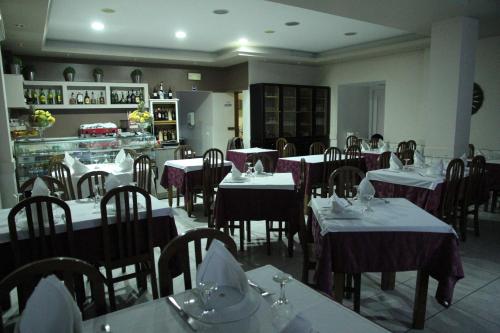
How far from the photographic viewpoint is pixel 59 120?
7047mm

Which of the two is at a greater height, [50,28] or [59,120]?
[50,28]

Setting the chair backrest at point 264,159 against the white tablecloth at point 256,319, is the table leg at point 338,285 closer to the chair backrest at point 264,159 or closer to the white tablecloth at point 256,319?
the white tablecloth at point 256,319

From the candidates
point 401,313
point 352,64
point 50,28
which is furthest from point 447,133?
point 50,28

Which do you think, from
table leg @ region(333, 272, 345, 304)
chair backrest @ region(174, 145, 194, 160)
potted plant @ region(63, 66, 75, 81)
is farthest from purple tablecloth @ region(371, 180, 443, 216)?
potted plant @ region(63, 66, 75, 81)

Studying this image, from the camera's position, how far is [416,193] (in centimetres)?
370

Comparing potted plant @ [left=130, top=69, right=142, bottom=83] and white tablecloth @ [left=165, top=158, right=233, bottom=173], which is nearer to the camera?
white tablecloth @ [left=165, top=158, right=233, bottom=173]

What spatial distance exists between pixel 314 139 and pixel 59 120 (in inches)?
228

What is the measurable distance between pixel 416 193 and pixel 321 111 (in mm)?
5510

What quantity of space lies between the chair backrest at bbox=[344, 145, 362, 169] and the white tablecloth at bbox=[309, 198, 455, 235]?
2.91 meters

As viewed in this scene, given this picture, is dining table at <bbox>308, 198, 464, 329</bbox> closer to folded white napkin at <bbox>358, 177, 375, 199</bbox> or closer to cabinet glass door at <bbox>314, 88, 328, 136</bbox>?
folded white napkin at <bbox>358, 177, 375, 199</bbox>

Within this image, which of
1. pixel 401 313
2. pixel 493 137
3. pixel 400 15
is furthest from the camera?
pixel 493 137

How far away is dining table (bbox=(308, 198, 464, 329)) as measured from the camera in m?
2.12

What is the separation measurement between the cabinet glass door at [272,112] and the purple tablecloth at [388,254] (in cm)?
612

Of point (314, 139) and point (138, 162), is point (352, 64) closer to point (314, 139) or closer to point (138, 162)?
point (314, 139)
